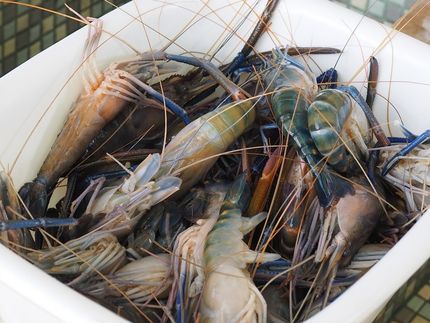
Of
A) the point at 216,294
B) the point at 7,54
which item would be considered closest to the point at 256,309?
the point at 216,294

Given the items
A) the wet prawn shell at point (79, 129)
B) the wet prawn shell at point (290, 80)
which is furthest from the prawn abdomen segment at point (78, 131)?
the wet prawn shell at point (290, 80)

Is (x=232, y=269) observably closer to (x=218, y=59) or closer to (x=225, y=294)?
(x=225, y=294)

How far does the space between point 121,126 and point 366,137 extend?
19 centimetres

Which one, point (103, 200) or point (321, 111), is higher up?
point (321, 111)

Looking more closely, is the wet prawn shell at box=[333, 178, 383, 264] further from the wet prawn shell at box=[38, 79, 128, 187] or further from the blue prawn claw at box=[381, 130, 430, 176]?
the wet prawn shell at box=[38, 79, 128, 187]

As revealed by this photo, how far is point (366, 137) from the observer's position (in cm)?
68

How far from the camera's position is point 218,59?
2.48ft

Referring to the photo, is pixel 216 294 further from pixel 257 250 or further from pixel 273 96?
pixel 273 96

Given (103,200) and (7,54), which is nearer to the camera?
(103,200)

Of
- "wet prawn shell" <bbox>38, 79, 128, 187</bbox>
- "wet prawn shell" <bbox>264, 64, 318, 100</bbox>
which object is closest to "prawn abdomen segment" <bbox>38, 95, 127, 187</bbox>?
"wet prawn shell" <bbox>38, 79, 128, 187</bbox>

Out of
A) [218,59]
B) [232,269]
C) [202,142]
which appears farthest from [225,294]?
[218,59]

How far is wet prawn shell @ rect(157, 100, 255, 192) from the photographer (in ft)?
2.11

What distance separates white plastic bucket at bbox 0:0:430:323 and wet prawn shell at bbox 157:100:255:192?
3.6 inches

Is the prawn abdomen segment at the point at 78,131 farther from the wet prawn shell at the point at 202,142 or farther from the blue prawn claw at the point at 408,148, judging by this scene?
the blue prawn claw at the point at 408,148
